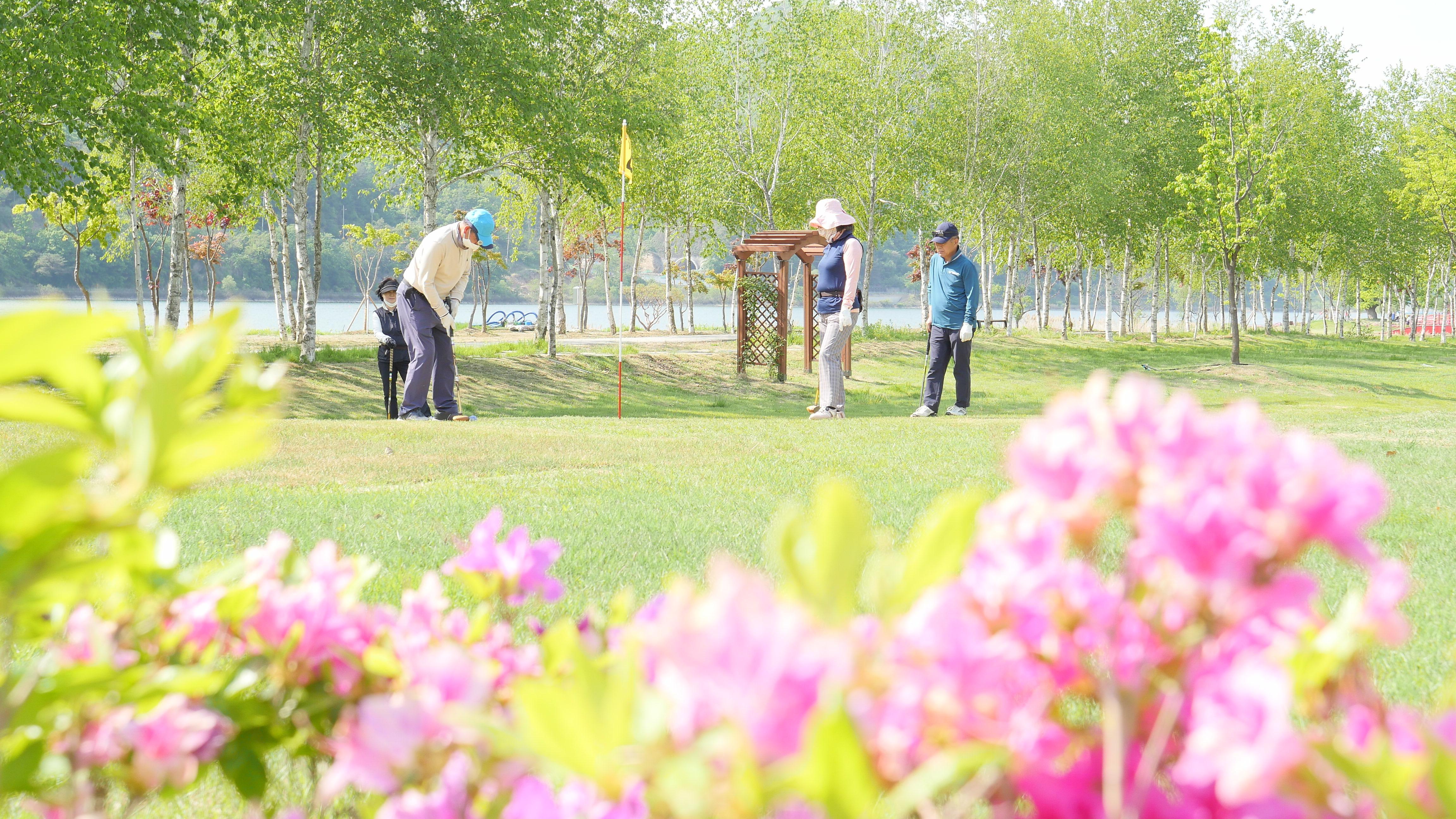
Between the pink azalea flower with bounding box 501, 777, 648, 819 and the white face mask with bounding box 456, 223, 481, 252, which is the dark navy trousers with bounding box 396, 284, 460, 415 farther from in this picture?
the pink azalea flower with bounding box 501, 777, 648, 819

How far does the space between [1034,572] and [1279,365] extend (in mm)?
27133

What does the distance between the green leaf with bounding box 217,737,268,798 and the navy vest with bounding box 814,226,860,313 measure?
32.7ft

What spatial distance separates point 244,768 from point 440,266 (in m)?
8.86

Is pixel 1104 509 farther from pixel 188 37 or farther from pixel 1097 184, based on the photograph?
pixel 1097 184

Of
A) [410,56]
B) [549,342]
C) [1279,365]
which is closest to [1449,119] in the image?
[1279,365]

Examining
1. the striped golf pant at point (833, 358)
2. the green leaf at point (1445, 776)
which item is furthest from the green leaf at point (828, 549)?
the striped golf pant at point (833, 358)

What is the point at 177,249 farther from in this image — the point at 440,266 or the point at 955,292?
the point at 955,292

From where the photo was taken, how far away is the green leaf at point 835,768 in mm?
432

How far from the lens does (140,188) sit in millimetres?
30812

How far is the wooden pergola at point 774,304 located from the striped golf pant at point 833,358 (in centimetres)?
806

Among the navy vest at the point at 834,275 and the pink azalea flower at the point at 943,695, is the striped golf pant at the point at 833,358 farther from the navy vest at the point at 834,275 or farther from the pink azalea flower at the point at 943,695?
the pink azalea flower at the point at 943,695

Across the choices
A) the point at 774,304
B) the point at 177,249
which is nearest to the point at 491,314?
the point at 774,304

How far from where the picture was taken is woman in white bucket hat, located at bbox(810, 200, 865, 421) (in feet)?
34.2

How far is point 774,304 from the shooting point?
20.4m
